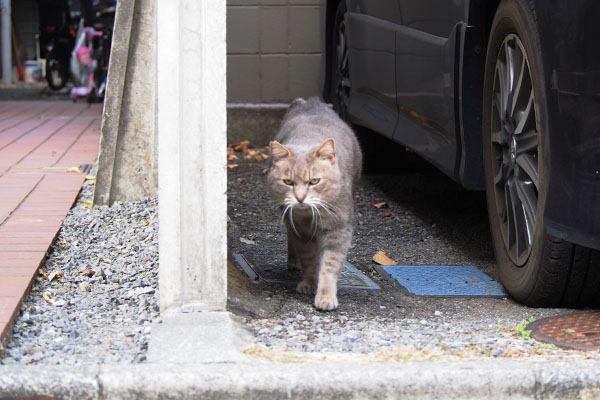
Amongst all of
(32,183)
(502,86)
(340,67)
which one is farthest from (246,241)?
(340,67)

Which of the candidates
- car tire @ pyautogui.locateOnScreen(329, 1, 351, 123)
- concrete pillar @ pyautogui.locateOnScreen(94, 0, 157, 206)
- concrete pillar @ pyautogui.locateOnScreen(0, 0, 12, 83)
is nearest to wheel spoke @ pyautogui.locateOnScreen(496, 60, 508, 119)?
concrete pillar @ pyautogui.locateOnScreen(94, 0, 157, 206)

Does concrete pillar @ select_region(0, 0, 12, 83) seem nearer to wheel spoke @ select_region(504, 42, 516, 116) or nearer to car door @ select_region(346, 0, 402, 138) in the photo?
car door @ select_region(346, 0, 402, 138)

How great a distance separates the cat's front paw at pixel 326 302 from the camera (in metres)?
3.45

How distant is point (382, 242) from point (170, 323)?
7.11ft

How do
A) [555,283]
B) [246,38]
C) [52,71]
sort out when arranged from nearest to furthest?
[555,283] → [246,38] → [52,71]

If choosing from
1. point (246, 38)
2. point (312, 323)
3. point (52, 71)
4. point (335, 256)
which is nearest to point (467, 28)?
point (335, 256)

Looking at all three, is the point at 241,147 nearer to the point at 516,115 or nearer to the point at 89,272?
the point at 89,272

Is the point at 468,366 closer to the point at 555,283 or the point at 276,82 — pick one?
the point at 555,283

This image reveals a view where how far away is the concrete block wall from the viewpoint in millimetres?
7727

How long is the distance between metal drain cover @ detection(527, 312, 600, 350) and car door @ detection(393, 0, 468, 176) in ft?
3.27

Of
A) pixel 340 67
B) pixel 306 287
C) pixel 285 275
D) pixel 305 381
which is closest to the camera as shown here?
pixel 305 381

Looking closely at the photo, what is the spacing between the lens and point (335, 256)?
373 cm

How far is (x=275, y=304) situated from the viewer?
3.46 m

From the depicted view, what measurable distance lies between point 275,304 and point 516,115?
4.07 feet
